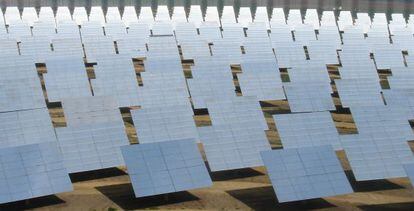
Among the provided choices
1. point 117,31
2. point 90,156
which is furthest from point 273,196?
point 117,31

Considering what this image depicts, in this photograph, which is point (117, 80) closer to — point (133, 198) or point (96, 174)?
point (96, 174)

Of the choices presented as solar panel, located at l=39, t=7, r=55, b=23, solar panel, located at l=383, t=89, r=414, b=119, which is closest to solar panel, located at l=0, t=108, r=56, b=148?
solar panel, located at l=383, t=89, r=414, b=119

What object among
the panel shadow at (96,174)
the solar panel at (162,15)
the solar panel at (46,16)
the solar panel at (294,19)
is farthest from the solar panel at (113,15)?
the panel shadow at (96,174)

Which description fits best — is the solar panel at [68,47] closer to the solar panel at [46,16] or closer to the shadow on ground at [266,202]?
the solar panel at [46,16]

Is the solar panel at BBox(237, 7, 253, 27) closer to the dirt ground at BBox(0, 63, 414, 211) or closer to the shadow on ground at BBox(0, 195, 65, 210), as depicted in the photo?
the dirt ground at BBox(0, 63, 414, 211)

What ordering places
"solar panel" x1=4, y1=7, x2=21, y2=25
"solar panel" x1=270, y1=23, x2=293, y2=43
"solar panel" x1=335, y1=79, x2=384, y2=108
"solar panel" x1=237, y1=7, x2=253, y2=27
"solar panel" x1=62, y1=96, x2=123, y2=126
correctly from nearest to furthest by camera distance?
"solar panel" x1=62, y1=96, x2=123, y2=126 < "solar panel" x1=335, y1=79, x2=384, y2=108 < "solar panel" x1=270, y1=23, x2=293, y2=43 < "solar panel" x1=4, y1=7, x2=21, y2=25 < "solar panel" x1=237, y1=7, x2=253, y2=27

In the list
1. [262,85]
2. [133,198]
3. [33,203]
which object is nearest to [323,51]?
[262,85]

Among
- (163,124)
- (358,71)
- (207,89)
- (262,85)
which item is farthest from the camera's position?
(358,71)
